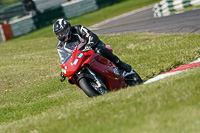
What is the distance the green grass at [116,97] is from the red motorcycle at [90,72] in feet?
1.31

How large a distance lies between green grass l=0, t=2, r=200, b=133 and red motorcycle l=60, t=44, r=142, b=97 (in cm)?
40

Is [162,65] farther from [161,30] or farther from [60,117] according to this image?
[161,30]

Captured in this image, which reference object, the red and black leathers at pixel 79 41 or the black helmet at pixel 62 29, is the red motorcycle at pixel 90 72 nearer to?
the red and black leathers at pixel 79 41

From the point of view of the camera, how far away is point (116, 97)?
5832 mm

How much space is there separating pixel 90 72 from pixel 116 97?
1.23m

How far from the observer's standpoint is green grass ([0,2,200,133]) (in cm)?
446

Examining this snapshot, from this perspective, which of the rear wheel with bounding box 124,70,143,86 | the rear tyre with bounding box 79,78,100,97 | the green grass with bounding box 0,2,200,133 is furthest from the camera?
the rear wheel with bounding box 124,70,143,86

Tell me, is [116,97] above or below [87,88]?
above

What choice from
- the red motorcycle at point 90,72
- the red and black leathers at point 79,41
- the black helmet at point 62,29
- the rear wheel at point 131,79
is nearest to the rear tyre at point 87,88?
the red motorcycle at point 90,72

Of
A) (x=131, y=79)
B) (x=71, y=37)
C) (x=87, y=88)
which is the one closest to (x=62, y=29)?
(x=71, y=37)

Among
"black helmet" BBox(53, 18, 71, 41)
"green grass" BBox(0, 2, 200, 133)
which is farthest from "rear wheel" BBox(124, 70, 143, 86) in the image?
"black helmet" BBox(53, 18, 71, 41)

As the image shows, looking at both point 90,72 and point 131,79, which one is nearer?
point 90,72

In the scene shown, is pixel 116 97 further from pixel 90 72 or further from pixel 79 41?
pixel 79 41

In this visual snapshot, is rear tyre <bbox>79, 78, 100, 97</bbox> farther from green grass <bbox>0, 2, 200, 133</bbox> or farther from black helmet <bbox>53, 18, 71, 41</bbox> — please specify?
black helmet <bbox>53, 18, 71, 41</bbox>
